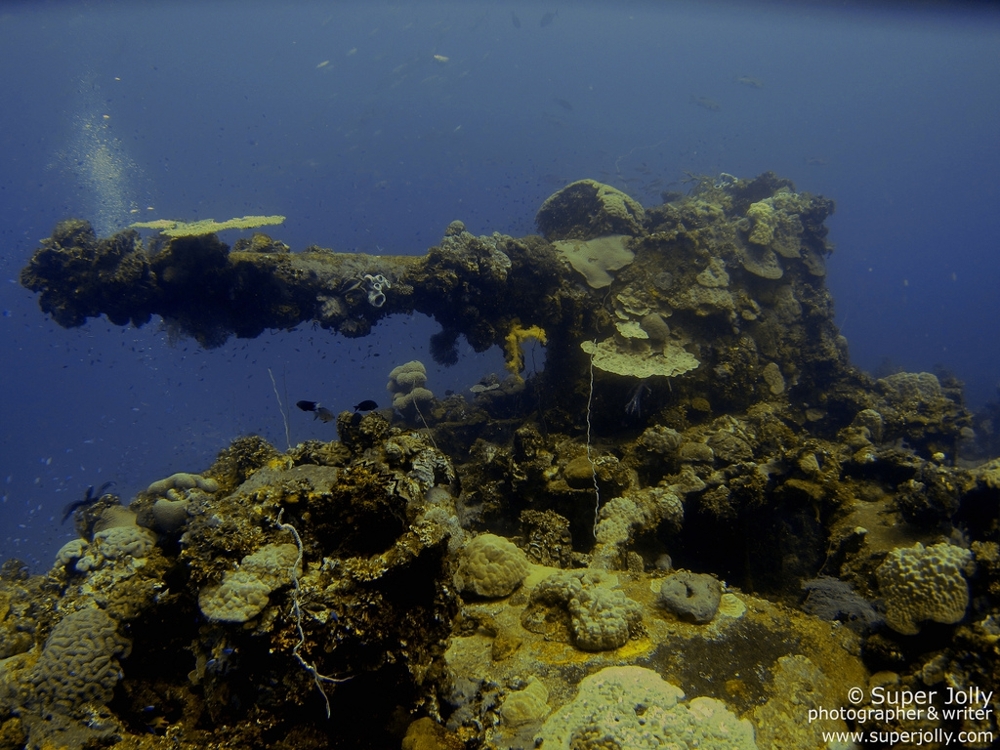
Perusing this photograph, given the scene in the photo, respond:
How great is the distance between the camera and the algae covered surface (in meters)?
3.38

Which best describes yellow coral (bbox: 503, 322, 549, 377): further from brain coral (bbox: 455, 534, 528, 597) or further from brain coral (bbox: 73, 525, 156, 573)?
brain coral (bbox: 73, 525, 156, 573)

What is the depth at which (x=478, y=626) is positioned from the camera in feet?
15.1

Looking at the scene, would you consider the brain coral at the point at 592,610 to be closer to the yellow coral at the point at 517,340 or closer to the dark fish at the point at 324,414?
the dark fish at the point at 324,414

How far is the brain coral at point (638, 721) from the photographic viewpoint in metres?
3.28

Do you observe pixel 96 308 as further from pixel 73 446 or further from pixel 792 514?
pixel 73 446

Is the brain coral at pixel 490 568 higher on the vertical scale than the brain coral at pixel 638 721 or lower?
lower

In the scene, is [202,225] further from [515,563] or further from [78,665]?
[515,563]

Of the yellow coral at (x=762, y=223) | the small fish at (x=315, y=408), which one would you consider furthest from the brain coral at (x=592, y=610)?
the yellow coral at (x=762, y=223)

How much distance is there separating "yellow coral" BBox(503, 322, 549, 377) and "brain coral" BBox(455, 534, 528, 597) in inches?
265

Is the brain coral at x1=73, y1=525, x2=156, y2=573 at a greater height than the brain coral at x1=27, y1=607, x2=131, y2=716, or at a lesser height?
lesser

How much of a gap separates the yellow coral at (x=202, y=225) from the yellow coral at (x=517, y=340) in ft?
19.3

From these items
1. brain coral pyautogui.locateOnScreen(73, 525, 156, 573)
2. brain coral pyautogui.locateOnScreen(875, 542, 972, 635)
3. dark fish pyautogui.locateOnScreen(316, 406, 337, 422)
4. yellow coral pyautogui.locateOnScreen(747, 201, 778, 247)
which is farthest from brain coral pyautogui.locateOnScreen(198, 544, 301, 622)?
yellow coral pyautogui.locateOnScreen(747, 201, 778, 247)

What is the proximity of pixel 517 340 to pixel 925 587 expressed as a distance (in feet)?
28.7

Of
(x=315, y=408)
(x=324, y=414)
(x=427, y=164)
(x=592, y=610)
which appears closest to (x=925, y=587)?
(x=592, y=610)
